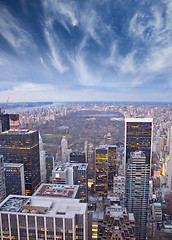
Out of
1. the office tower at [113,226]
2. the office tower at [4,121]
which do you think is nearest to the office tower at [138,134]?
the office tower at [113,226]

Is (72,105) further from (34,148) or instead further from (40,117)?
(34,148)

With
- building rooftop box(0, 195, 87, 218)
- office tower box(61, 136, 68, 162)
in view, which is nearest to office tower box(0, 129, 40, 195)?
office tower box(61, 136, 68, 162)

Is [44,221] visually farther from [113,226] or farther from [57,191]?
[113,226]

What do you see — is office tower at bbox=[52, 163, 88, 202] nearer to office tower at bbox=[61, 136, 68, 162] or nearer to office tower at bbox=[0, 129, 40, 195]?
office tower at bbox=[0, 129, 40, 195]

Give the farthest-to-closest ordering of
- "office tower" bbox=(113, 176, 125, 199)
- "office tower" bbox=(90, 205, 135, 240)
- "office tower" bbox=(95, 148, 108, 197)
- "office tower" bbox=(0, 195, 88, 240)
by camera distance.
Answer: "office tower" bbox=(95, 148, 108, 197), "office tower" bbox=(113, 176, 125, 199), "office tower" bbox=(90, 205, 135, 240), "office tower" bbox=(0, 195, 88, 240)

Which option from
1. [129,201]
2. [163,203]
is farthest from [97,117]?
[163,203]
